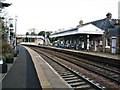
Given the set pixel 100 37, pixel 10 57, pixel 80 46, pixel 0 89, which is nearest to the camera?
pixel 0 89

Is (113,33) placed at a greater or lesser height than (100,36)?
greater

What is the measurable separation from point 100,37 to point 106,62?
81.0 ft

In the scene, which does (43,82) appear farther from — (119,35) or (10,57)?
(119,35)

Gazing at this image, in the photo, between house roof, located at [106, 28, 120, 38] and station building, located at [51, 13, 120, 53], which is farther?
station building, located at [51, 13, 120, 53]

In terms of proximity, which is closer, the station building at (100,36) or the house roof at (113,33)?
the house roof at (113,33)

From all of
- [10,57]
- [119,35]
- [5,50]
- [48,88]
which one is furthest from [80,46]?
[48,88]

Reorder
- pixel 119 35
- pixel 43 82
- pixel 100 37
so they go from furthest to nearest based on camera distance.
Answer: pixel 100 37 → pixel 119 35 → pixel 43 82

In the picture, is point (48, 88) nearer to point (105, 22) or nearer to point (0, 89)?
point (0, 89)

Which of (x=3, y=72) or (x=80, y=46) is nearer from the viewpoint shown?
(x=3, y=72)

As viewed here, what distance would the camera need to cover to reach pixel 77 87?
12.4 meters

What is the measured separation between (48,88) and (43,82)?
1.37 metres

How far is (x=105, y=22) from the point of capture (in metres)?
58.2

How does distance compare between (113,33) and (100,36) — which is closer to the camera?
(113,33)

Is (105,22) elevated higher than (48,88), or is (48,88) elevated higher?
(105,22)
